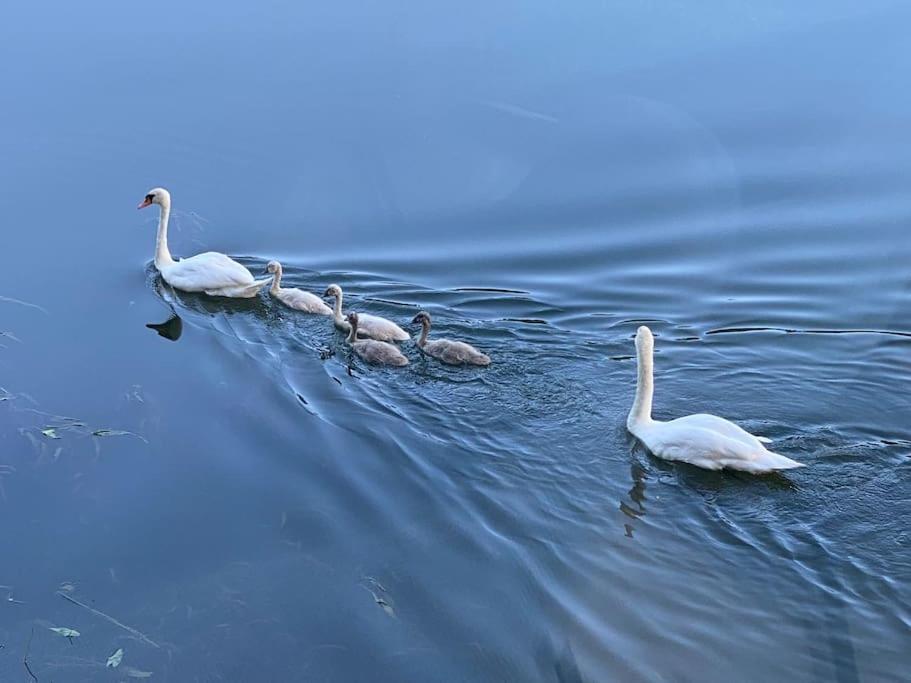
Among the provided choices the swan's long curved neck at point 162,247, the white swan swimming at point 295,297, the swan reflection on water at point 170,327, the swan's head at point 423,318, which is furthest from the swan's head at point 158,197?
the swan's head at point 423,318

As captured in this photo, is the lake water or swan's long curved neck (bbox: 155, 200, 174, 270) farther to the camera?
swan's long curved neck (bbox: 155, 200, 174, 270)

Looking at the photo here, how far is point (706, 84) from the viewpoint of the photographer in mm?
18266

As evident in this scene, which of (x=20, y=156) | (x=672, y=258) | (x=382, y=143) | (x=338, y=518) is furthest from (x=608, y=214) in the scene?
(x=20, y=156)

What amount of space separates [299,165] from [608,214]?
4455 millimetres

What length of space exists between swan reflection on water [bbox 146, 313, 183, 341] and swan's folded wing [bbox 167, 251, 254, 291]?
1.52 feet

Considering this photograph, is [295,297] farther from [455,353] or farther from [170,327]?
[455,353]

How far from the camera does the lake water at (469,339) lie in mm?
8773

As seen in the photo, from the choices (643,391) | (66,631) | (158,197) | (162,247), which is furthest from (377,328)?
(66,631)

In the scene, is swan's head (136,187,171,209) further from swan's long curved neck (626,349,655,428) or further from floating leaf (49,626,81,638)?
floating leaf (49,626,81,638)

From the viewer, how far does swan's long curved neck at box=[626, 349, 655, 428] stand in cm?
1123

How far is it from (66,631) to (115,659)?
56 cm

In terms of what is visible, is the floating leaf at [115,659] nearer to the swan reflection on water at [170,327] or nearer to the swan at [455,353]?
the swan at [455,353]

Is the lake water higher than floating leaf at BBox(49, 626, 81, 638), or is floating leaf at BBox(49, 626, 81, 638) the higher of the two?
the lake water

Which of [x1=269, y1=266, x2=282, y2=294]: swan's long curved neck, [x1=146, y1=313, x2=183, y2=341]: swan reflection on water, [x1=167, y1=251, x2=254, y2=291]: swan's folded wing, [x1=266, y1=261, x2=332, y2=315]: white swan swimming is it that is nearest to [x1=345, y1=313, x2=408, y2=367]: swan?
[x1=266, y1=261, x2=332, y2=315]: white swan swimming
